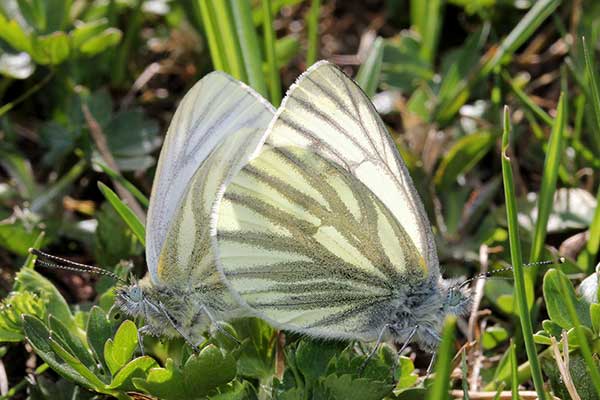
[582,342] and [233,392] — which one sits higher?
[582,342]

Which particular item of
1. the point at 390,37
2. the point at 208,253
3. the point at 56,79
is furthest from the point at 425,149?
the point at 56,79

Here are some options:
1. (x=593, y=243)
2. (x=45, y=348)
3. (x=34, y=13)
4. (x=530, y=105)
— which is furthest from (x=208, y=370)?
(x=34, y=13)

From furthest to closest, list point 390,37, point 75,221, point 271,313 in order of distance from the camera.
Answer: point 390,37 < point 75,221 < point 271,313

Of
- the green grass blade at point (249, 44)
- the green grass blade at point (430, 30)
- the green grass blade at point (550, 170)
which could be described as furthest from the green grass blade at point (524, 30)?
the green grass blade at point (249, 44)

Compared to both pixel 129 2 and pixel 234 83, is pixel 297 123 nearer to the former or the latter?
pixel 234 83

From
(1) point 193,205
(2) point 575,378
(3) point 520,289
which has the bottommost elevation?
(2) point 575,378

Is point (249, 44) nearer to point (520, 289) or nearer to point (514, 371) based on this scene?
point (520, 289)

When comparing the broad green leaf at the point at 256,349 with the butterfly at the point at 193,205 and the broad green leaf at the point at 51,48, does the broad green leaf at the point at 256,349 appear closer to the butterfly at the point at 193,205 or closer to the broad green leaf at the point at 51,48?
the butterfly at the point at 193,205
